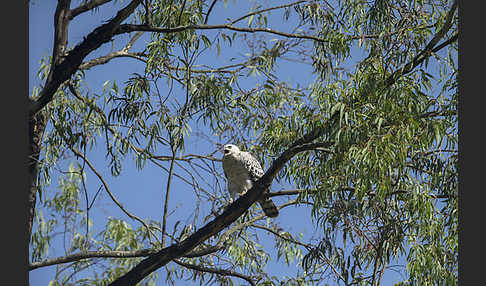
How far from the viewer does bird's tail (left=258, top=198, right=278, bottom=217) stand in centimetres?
589

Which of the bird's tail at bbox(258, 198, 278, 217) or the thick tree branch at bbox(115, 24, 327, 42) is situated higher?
the thick tree branch at bbox(115, 24, 327, 42)

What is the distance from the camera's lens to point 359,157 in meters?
4.13

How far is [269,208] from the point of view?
19.6 ft

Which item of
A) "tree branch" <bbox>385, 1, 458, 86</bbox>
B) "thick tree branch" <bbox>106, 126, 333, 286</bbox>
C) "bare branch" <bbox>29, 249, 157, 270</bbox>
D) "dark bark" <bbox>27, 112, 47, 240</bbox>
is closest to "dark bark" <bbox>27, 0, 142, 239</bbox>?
"dark bark" <bbox>27, 112, 47, 240</bbox>

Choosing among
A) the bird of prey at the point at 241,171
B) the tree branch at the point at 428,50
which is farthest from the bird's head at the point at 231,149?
the tree branch at the point at 428,50

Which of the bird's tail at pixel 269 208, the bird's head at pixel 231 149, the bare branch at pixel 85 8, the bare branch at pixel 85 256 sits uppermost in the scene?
the bare branch at pixel 85 8

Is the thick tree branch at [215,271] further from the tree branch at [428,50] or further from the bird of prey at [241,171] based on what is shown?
the tree branch at [428,50]

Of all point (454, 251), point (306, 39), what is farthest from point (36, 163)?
point (454, 251)

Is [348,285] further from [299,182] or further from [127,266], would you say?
[127,266]

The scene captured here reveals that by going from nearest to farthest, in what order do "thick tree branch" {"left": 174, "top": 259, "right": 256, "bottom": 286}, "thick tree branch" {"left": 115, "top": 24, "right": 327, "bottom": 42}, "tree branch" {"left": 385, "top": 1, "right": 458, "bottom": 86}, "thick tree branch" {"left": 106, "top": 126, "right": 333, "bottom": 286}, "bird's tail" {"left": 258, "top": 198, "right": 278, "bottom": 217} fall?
"tree branch" {"left": 385, "top": 1, "right": 458, "bottom": 86} → "thick tree branch" {"left": 106, "top": 126, "right": 333, "bottom": 286} → "thick tree branch" {"left": 115, "top": 24, "right": 327, "bottom": 42} → "thick tree branch" {"left": 174, "top": 259, "right": 256, "bottom": 286} → "bird's tail" {"left": 258, "top": 198, "right": 278, "bottom": 217}

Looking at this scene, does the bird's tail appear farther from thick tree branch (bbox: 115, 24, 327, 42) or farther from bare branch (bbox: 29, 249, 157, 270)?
thick tree branch (bbox: 115, 24, 327, 42)

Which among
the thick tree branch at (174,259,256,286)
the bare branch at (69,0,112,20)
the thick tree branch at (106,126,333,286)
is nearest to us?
the thick tree branch at (106,126,333,286)

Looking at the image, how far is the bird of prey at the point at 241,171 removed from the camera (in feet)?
19.5

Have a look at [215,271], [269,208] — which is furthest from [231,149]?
[215,271]
